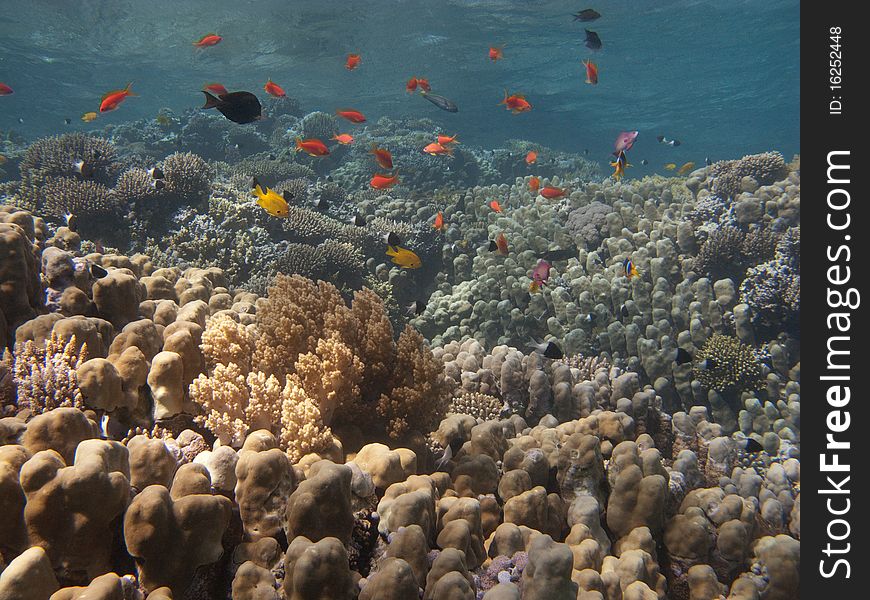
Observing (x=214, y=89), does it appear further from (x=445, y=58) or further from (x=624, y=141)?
(x=445, y=58)

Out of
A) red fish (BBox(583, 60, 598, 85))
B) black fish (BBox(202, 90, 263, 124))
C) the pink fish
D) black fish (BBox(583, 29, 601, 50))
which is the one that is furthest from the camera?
red fish (BBox(583, 60, 598, 85))

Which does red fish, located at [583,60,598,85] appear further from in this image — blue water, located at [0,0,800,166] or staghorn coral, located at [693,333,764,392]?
blue water, located at [0,0,800,166]

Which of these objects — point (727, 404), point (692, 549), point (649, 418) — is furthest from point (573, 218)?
point (692, 549)

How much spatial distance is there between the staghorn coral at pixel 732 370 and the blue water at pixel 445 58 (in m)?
26.3

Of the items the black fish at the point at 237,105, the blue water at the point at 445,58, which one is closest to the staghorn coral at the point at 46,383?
the black fish at the point at 237,105

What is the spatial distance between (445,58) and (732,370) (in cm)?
3592

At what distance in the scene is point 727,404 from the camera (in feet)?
22.3

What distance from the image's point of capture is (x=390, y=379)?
136 inches

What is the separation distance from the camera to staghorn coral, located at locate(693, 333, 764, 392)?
6762 mm

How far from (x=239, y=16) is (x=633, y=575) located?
36.8 m

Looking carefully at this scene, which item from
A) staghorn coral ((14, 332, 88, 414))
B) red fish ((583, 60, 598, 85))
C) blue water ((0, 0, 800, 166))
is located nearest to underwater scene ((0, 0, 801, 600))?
staghorn coral ((14, 332, 88, 414))

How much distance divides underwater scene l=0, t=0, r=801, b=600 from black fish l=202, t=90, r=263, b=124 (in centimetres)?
3
